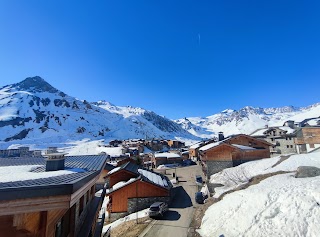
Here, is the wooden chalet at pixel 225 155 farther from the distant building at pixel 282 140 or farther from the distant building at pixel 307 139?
the distant building at pixel 307 139

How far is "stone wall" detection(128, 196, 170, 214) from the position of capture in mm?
28578

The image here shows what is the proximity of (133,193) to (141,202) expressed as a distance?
1.74 metres

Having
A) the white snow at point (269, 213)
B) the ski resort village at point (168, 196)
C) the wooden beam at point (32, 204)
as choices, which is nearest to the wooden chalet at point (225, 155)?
the ski resort village at point (168, 196)

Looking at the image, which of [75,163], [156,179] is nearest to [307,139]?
[156,179]

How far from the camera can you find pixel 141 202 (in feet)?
94.5

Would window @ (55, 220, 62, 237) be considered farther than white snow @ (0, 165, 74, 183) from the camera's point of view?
Yes

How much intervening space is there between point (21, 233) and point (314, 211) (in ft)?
55.1

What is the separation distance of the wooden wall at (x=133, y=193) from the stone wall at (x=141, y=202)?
0.51 m

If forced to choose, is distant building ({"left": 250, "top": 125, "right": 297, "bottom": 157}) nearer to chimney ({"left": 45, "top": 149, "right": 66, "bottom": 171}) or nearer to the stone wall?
the stone wall

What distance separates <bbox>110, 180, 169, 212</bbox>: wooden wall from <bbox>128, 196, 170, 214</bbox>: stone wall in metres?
0.51

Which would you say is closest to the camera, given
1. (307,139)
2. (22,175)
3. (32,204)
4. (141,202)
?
(32,204)

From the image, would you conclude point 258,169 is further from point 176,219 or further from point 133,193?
point 133,193

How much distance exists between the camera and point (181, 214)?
2419 centimetres

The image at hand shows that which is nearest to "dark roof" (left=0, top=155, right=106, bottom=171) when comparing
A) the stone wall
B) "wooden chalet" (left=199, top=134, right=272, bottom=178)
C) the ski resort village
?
the ski resort village
